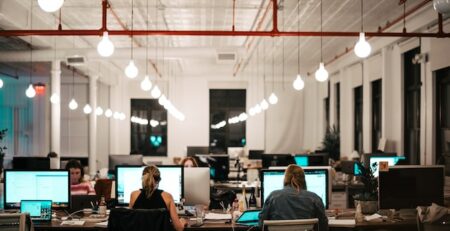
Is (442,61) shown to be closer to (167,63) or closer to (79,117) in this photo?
(167,63)

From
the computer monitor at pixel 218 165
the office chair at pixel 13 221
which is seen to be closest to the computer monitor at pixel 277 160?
the computer monitor at pixel 218 165

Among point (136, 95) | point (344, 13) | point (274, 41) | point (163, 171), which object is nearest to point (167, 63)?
point (136, 95)

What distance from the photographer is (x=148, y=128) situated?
2022 cm

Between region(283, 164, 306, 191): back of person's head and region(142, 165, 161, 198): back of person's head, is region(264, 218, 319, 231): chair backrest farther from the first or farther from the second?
region(142, 165, 161, 198): back of person's head

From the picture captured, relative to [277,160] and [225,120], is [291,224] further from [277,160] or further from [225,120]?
[225,120]

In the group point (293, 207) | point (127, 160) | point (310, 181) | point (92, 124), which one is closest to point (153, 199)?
point (293, 207)

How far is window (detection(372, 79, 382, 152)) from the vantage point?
12.7 meters

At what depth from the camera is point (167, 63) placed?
56.7ft

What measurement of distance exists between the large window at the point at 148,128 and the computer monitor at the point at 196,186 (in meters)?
14.4

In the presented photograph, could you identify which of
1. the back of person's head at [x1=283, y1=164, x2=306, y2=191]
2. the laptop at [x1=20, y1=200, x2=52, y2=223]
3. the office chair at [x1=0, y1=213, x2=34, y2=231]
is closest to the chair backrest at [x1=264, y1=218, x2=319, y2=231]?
the back of person's head at [x1=283, y1=164, x2=306, y2=191]

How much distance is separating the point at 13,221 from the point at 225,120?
1630cm

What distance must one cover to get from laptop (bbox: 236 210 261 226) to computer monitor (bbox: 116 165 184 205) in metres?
0.90

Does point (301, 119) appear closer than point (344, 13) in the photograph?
No

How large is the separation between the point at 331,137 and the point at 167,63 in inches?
223
